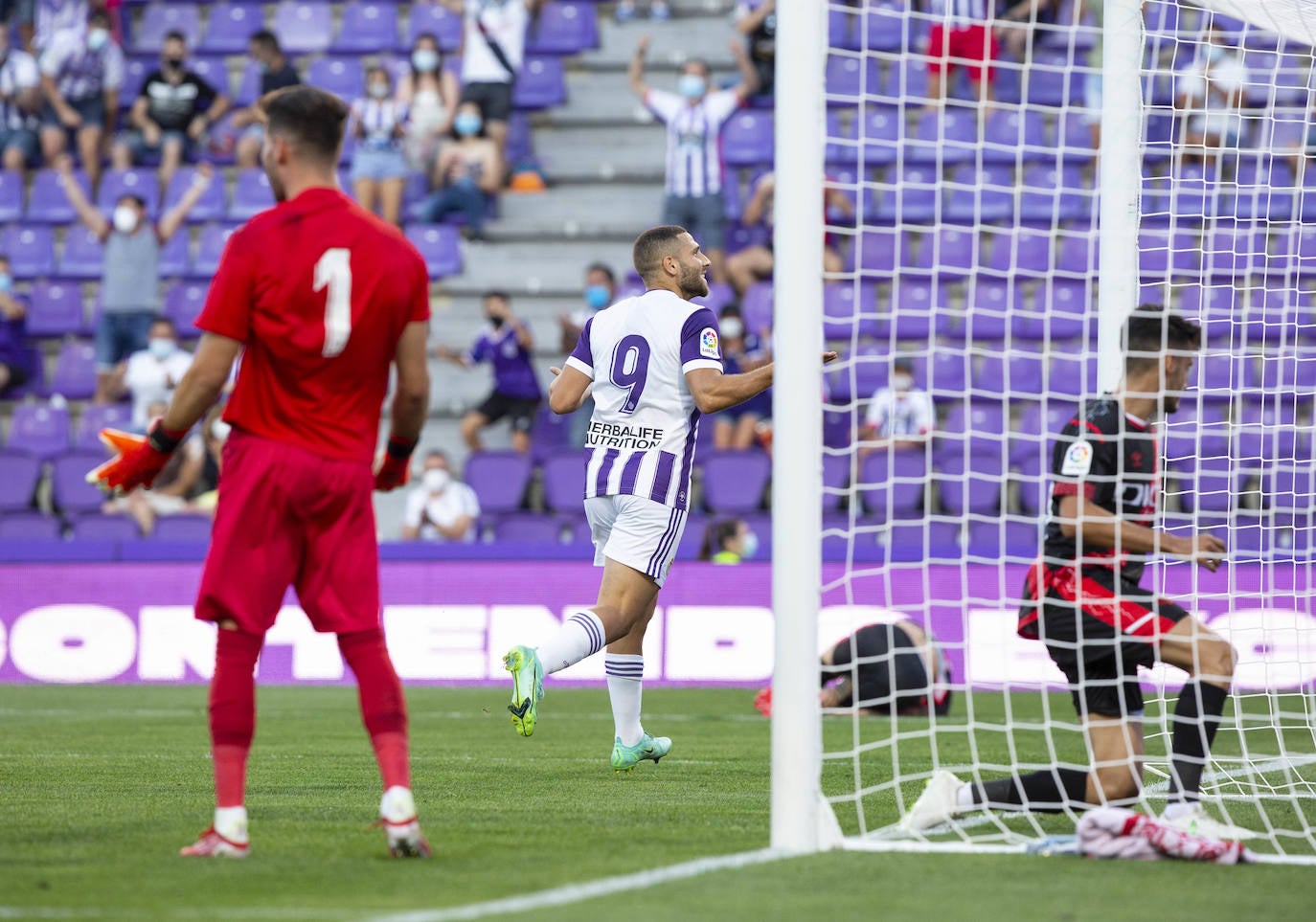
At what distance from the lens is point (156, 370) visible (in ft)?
54.2

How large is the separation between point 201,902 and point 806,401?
7.30 feet

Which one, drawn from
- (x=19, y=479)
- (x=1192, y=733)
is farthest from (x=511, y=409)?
(x=1192, y=733)

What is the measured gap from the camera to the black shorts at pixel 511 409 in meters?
16.1

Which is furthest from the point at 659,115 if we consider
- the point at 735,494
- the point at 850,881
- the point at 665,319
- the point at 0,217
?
the point at 850,881

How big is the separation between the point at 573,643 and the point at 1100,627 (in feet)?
7.27

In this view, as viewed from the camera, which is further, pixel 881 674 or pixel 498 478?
pixel 498 478

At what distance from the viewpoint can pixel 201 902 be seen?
4219 millimetres

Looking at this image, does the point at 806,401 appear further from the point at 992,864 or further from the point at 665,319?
the point at 665,319

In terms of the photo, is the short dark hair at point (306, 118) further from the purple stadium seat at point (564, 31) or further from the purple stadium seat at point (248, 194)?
the purple stadium seat at point (564, 31)

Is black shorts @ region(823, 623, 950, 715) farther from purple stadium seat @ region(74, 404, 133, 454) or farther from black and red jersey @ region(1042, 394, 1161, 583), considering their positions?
purple stadium seat @ region(74, 404, 133, 454)

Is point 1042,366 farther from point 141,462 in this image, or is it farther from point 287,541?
point 141,462

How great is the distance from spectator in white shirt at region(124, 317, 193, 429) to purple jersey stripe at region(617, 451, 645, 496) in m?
9.93

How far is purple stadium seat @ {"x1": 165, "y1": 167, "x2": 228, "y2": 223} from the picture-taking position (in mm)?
A: 19078

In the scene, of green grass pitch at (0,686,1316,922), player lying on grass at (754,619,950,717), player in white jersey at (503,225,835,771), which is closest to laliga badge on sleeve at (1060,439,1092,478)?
green grass pitch at (0,686,1316,922)
